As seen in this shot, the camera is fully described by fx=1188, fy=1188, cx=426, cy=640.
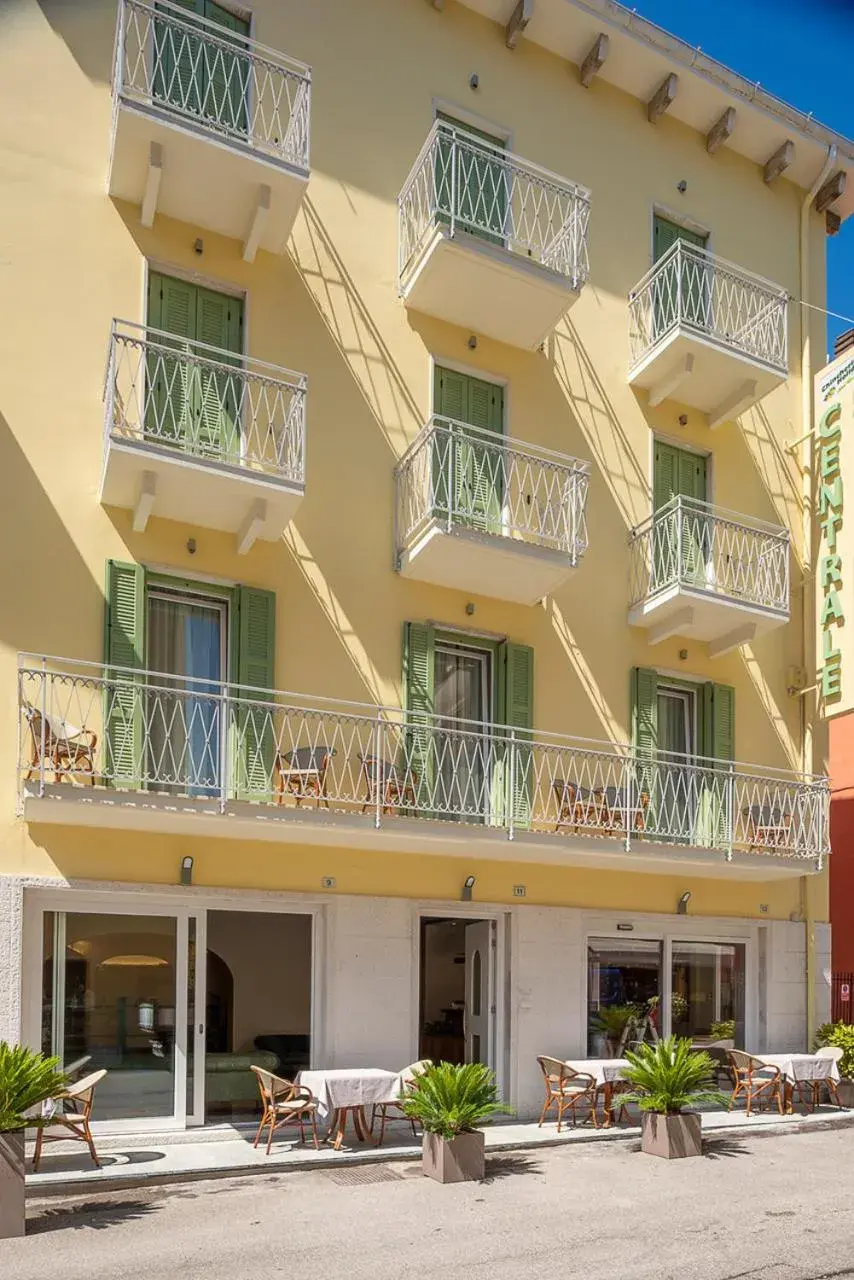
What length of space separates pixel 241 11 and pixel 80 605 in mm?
7438

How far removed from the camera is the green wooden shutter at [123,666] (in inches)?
470

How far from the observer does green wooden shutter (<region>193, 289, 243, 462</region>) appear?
12.8 m

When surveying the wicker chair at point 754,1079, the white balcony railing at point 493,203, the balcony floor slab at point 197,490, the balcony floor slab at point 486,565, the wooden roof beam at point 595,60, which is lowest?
the wicker chair at point 754,1079

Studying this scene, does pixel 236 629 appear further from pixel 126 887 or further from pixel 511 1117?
pixel 511 1117

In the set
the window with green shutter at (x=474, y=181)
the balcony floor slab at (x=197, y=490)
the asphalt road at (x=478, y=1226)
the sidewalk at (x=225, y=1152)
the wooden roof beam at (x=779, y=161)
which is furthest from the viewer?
the wooden roof beam at (x=779, y=161)

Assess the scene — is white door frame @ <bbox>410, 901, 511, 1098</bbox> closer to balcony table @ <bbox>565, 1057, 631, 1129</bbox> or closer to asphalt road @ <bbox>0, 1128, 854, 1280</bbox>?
balcony table @ <bbox>565, 1057, 631, 1129</bbox>

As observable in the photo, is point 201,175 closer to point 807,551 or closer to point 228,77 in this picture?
point 228,77

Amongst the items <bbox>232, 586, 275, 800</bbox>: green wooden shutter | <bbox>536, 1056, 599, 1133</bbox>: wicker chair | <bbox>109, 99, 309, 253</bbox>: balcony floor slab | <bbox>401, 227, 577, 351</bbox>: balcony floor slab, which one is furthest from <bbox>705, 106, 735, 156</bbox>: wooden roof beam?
<bbox>536, 1056, 599, 1133</bbox>: wicker chair

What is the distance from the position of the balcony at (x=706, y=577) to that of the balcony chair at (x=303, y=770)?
5234 millimetres

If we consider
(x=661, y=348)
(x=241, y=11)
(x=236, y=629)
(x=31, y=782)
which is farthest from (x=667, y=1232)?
(x=241, y=11)

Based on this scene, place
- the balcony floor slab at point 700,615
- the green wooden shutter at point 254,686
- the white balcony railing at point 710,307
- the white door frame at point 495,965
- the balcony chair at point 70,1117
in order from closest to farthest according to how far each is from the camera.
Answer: the balcony chair at point 70,1117, the green wooden shutter at point 254,686, the white door frame at point 495,965, the balcony floor slab at point 700,615, the white balcony railing at point 710,307

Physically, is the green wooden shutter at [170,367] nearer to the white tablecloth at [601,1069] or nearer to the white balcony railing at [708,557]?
the white balcony railing at [708,557]

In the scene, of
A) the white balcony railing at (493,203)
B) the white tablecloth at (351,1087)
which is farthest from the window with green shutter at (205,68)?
the white tablecloth at (351,1087)

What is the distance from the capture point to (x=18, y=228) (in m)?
12.4
